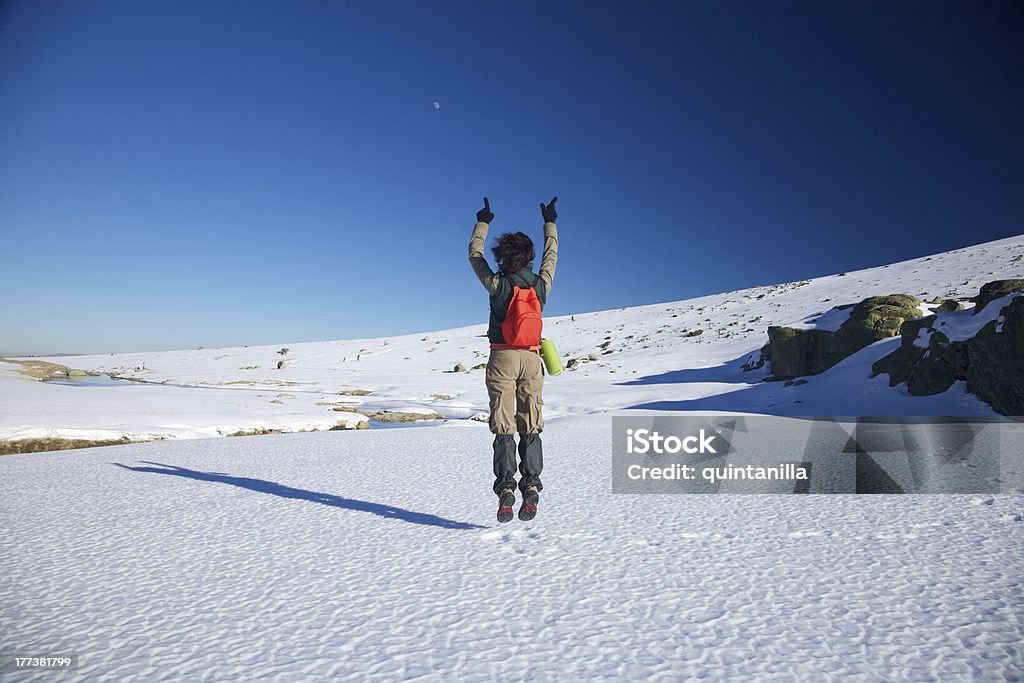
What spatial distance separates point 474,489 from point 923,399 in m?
10.7

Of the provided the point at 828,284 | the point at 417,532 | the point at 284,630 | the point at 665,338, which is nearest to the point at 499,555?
the point at 417,532

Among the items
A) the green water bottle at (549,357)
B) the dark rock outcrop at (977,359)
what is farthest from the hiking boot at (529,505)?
the dark rock outcrop at (977,359)

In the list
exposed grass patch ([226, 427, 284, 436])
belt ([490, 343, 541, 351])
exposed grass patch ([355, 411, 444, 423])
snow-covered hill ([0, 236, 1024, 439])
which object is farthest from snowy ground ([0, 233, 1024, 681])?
exposed grass patch ([355, 411, 444, 423])

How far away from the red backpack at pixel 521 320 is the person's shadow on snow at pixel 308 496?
1428 millimetres

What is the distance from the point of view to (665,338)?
3969 cm

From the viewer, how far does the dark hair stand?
386cm

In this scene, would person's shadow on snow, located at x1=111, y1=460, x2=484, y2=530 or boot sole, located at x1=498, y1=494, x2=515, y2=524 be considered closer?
boot sole, located at x1=498, y1=494, x2=515, y2=524

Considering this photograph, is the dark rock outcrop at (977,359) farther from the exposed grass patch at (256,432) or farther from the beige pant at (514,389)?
the exposed grass patch at (256,432)

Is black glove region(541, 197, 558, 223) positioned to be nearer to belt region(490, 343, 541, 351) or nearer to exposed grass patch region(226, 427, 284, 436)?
belt region(490, 343, 541, 351)

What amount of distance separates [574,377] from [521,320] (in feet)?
76.2

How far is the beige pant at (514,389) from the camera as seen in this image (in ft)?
12.2

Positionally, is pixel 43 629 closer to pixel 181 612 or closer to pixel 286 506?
pixel 181 612

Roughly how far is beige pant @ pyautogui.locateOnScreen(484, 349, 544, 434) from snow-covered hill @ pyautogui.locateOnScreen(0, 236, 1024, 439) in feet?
25.0

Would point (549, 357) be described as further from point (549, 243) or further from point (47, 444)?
point (47, 444)
